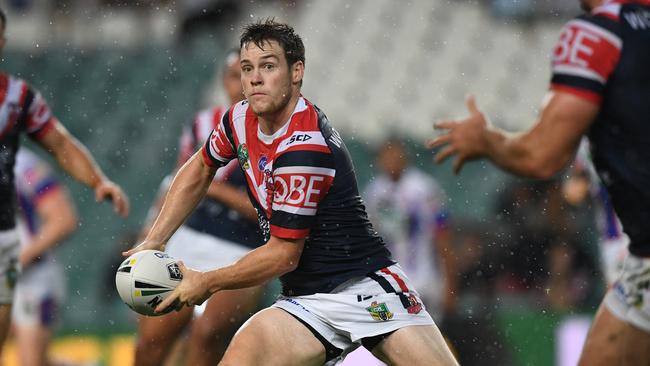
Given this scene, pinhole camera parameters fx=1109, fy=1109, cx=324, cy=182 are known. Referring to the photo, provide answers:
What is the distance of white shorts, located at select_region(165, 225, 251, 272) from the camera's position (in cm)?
729

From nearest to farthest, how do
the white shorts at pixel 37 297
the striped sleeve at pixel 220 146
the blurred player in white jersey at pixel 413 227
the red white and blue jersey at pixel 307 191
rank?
the red white and blue jersey at pixel 307 191
the striped sleeve at pixel 220 146
the white shorts at pixel 37 297
the blurred player in white jersey at pixel 413 227

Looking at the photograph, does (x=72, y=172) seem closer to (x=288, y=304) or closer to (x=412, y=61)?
(x=288, y=304)

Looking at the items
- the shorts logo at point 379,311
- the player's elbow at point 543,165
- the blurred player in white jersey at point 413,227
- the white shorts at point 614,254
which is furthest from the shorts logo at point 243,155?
the blurred player in white jersey at point 413,227

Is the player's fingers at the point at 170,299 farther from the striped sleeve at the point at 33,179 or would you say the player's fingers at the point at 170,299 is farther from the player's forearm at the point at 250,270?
the striped sleeve at the point at 33,179

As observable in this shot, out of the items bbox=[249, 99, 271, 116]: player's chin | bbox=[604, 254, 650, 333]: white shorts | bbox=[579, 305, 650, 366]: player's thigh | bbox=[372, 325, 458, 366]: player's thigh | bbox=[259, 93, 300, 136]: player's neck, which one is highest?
bbox=[249, 99, 271, 116]: player's chin

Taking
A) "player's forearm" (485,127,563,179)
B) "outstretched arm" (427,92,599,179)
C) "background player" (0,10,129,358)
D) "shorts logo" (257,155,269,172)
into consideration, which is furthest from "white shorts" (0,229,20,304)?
"player's forearm" (485,127,563,179)

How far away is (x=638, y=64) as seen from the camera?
4.14 meters

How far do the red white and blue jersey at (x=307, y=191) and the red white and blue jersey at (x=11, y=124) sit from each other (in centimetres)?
168

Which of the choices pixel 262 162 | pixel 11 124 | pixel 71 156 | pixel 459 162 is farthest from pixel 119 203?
pixel 459 162

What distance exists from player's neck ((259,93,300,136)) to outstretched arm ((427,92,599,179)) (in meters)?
1.03

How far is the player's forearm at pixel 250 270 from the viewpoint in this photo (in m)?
4.84

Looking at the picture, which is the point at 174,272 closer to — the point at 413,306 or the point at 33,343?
the point at 413,306

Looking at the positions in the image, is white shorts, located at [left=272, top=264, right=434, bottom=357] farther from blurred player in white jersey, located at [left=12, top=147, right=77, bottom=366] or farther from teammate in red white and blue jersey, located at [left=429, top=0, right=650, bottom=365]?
blurred player in white jersey, located at [left=12, top=147, right=77, bottom=366]

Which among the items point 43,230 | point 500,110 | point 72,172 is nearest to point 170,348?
point 72,172
